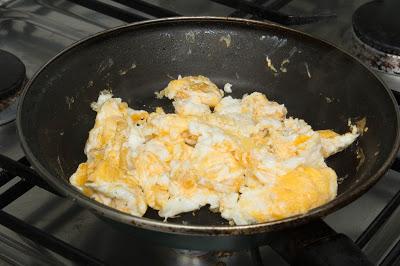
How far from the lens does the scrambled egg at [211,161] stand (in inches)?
38.6

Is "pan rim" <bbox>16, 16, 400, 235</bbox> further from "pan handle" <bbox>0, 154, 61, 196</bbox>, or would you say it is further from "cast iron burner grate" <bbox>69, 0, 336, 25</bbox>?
"cast iron burner grate" <bbox>69, 0, 336, 25</bbox>

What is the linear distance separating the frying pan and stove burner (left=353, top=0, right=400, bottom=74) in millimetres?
288

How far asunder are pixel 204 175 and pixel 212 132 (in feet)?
0.35

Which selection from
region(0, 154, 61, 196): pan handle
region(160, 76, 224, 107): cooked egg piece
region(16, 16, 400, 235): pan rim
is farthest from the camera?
region(160, 76, 224, 107): cooked egg piece

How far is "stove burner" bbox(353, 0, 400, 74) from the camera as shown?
4.57 feet

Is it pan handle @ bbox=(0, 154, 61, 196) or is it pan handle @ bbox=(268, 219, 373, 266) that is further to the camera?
pan handle @ bbox=(0, 154, 61, 196)

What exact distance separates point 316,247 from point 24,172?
1.81 ft

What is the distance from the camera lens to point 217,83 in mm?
1316

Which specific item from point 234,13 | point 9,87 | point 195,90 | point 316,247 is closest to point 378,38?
point 234,13

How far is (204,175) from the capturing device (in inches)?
40.7

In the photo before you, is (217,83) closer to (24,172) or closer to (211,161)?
(211,161)

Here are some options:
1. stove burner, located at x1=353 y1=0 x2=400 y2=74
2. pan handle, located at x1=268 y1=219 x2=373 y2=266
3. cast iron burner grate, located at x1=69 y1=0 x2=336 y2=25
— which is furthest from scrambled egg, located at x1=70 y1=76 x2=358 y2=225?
stove burner, located at x1=353 y1=0 x2=400 y2=74

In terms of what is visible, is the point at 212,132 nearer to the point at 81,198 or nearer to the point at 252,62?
the point at 252,62

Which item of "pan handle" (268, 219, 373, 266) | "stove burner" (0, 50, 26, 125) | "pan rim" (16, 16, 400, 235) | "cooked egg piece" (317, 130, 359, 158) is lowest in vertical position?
"stove burner" (0, 50, 26, 125)
